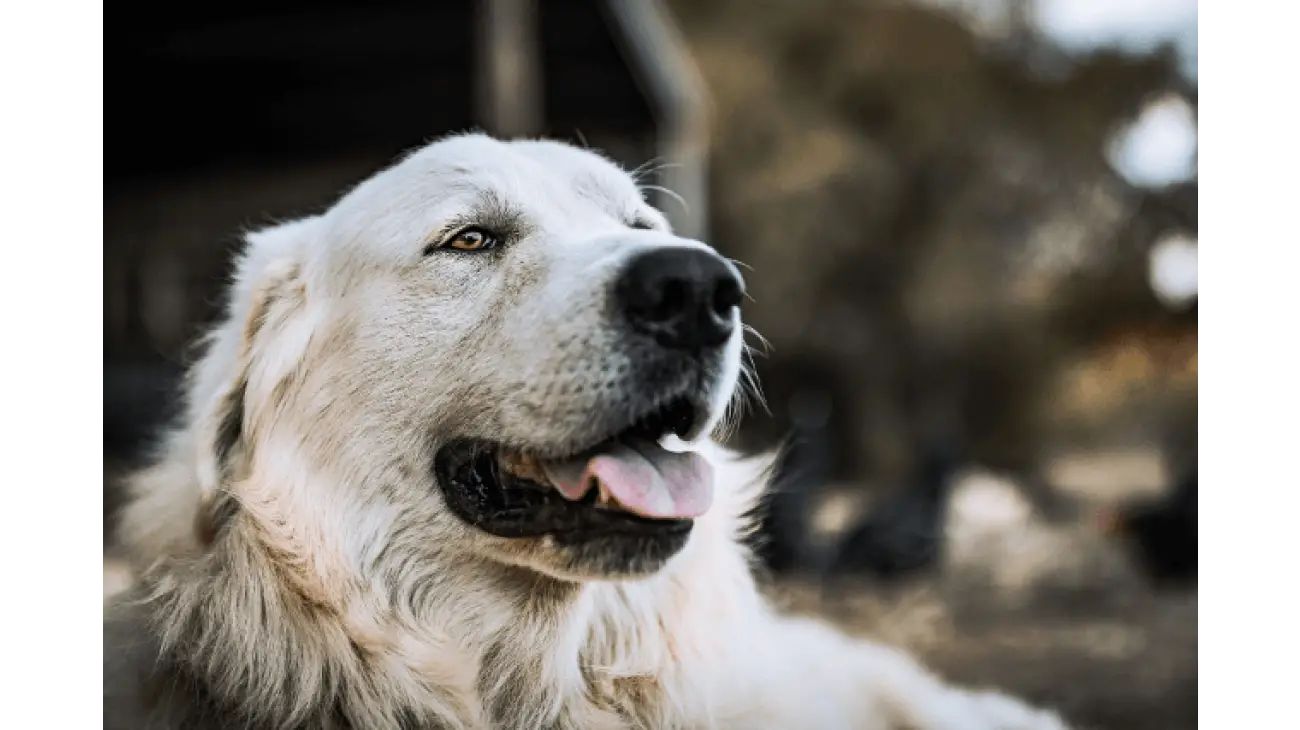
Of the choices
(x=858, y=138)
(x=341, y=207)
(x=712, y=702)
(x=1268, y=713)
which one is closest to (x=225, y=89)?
(x=858, y=138)

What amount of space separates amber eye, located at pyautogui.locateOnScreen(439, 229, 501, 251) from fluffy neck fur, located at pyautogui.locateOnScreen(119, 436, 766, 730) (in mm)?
608

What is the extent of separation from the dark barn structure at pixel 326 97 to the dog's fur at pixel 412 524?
4871 millimetres

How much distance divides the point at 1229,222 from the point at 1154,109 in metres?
10.2

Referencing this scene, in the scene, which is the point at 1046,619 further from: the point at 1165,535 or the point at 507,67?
the point at 507,67

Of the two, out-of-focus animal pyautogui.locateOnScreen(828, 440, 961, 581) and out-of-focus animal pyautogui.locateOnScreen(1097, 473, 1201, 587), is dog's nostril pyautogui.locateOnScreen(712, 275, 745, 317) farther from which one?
out-of-focus animal pyautogui.locateOnScreen(1097, 473, 1201, 587)

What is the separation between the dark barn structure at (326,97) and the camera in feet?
28.7

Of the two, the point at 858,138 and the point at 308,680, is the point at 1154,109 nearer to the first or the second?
the point at 858,138

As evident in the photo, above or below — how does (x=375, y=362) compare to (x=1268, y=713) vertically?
above

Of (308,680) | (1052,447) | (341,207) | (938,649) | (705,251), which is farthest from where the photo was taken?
(1052,447)

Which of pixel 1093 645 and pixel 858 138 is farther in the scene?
pixel 858 138

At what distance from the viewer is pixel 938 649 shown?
4730mm

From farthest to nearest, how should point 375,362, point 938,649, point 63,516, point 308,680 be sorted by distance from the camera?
point 938,649 → point 375,362 → point 308,680 → point 63,516

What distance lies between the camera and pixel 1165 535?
7012mm


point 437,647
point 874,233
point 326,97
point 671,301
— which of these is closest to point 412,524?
point 437,647
